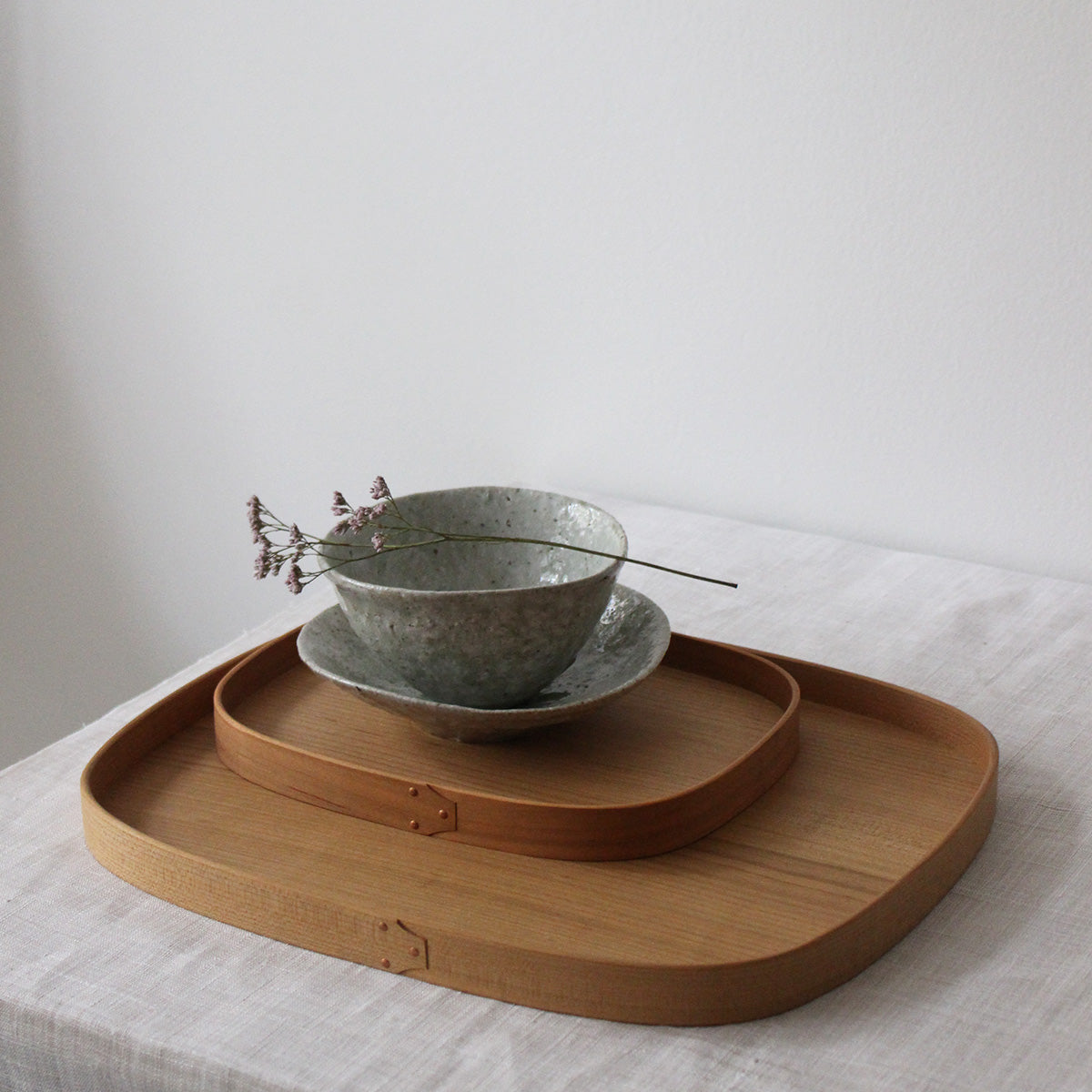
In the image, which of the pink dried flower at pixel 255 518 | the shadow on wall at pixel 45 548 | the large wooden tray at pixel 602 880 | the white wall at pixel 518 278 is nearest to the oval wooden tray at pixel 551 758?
the large wooden tray at pixel 602 880

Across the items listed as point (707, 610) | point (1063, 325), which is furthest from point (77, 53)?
point (1063, 325)

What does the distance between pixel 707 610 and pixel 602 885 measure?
1.33 feet

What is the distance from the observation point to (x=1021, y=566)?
1.16 m

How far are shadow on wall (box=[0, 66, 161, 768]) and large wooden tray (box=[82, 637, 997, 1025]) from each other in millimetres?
936

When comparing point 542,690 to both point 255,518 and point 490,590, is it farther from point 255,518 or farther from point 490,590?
point 255,518

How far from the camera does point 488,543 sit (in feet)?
2.76

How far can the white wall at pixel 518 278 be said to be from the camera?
1094mm

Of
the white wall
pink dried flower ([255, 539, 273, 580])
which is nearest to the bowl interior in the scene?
pink dried flower ([255, 539, 273, 580])

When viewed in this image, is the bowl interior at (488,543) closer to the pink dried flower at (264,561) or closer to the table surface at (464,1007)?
the pink dried flower at (264,561)

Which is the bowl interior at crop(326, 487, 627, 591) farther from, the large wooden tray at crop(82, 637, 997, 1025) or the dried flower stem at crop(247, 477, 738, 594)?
the large wooden tray at crop(82, 637, 997, 1025)

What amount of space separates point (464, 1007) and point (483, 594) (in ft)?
0.68

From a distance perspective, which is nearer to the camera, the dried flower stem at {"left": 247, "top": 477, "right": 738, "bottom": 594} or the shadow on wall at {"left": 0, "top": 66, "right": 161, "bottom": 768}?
the dried flower stem at {"left": 247, "top": 477, "right": 738, "bottom": 594}

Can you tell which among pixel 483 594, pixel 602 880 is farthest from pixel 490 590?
pixel 602 880

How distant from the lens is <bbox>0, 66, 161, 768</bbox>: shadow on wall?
1.61 meters
